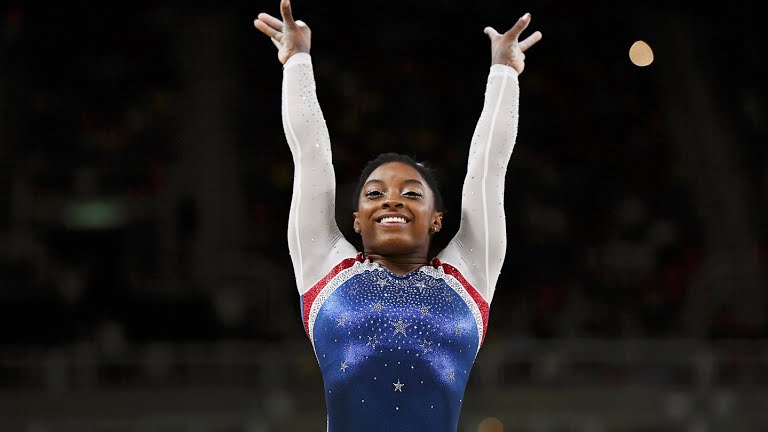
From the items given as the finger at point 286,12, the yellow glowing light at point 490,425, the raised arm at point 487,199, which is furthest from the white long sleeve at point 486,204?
the yellow glowing light at point 490,425

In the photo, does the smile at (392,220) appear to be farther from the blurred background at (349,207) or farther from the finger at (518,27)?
the blurred background at (349,207)

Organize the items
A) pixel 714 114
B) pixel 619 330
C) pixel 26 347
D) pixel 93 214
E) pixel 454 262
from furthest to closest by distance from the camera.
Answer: pixel 714 114 → pixel 93 214 → pixel 619 330 → pixel 26 347 → pixel 454 262

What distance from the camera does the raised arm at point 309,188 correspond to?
254cm

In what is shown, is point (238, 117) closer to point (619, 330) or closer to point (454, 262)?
point (619, 330)

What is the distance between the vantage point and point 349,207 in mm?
7996

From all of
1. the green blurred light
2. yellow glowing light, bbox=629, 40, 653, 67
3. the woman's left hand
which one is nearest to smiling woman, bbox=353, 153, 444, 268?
the woman's left hand

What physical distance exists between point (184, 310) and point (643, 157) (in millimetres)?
4841

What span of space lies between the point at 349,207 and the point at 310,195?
5.46 meters

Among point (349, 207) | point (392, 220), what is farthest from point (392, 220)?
point (349, 207)

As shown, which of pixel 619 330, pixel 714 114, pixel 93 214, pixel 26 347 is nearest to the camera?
pixel 26 347

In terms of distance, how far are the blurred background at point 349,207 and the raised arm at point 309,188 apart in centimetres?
385

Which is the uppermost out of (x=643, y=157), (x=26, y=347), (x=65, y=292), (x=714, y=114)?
(x=714, y=114)

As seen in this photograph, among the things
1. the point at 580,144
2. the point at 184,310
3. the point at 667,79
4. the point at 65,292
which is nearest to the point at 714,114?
the point at 667,79

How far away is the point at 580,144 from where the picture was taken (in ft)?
32.1
